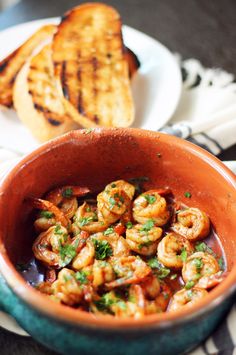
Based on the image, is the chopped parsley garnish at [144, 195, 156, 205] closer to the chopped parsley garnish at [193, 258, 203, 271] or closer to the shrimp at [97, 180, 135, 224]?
the shrimp at [97, 180, 135, 224]

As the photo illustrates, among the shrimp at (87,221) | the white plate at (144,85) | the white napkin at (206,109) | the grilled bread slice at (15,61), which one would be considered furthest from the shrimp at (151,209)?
the grilled bread slice at (15,61)

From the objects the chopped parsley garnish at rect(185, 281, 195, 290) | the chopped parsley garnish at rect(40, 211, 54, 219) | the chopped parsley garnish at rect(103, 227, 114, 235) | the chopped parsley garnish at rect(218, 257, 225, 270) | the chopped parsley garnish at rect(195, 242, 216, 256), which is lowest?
the chopped parsley garnish at rect(218, 257, 225, 270)

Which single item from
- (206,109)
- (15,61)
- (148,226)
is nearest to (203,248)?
(148,226)

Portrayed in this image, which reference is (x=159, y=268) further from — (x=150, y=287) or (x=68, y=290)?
(x=68, y=290)

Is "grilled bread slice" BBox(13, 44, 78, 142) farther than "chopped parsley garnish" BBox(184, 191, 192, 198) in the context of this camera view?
Yes

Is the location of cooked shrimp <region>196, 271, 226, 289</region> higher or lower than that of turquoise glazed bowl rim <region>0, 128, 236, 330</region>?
lower

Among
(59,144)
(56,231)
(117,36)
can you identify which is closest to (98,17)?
(117,36)

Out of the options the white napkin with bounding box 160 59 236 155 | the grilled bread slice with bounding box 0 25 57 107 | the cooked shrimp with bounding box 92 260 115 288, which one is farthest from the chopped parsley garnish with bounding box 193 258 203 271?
the grilled bread slice with bounding box 0 25 57 107
